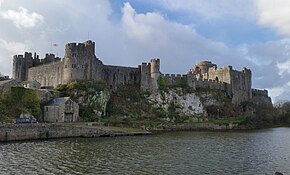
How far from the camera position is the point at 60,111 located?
43.7m

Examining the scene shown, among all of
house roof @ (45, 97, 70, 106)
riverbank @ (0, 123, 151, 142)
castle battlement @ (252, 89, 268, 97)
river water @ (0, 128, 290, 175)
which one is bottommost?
river water @ (0, 128, 290, 175)

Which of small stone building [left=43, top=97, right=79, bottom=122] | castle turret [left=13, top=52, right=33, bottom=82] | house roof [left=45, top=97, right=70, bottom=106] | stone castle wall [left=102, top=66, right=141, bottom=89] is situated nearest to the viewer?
small stone building [left=43, top=97, right=79, bottom=122]

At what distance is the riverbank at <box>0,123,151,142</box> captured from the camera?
32.9 meters

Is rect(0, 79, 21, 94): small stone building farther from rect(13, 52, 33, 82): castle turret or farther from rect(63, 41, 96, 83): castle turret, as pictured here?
rect(13, 52, 33, 82): castle turret

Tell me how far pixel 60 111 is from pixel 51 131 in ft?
25.1

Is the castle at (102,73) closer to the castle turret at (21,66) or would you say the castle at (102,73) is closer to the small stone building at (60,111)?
the castle turret at (21,66)

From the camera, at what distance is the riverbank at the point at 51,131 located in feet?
108

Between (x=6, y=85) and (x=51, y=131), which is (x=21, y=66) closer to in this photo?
(x=6, y=85)

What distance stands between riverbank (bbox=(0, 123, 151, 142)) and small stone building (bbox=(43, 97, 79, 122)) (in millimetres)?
5254

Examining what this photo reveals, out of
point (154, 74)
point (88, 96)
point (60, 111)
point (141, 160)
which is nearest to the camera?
point (141, 160)

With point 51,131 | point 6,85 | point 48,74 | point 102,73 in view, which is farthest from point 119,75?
point 51,131

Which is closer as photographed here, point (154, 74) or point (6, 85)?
point (6, 85)

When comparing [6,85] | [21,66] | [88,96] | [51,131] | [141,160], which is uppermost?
[21,66]

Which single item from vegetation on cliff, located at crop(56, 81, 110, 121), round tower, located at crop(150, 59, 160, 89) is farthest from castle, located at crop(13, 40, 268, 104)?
vegetation on cliff, located at crop(56, 81, 110, 121)
